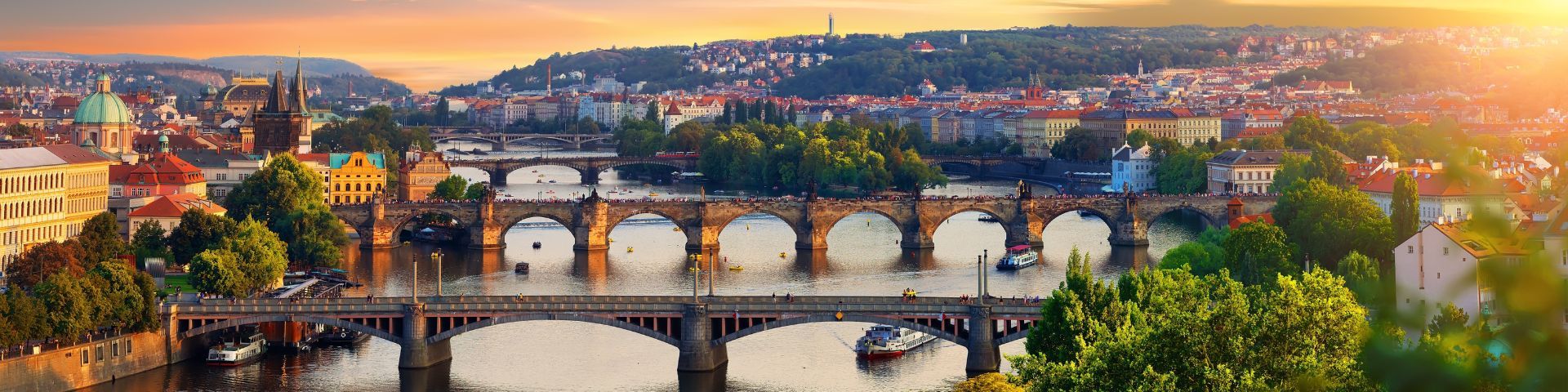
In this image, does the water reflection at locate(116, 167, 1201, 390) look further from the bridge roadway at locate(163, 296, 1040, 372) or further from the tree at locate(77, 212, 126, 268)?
the tree at locate(77, 212, 126, 268)

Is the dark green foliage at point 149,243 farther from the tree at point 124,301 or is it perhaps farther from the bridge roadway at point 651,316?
the tree at point 124,301

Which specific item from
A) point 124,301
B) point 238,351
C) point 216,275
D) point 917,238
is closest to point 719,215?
point 917,238

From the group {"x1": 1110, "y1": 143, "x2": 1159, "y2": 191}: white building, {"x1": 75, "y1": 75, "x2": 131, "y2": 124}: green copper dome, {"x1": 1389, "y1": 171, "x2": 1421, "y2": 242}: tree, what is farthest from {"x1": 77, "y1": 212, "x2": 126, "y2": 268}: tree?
{"x1": 1110, "y1": 143, "x2": 1159, "y2": 191}: white building

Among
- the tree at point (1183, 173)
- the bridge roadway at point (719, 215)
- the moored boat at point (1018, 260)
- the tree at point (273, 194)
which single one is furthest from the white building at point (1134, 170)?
the tree at point (273, 194)

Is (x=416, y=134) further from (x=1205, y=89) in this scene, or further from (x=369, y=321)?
(x=1205, y=89)

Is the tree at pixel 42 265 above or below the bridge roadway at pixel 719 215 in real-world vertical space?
below

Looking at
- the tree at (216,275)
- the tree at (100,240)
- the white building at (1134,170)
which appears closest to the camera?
the tree at (216,275)

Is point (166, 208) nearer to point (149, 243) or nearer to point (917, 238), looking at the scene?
point (149, 243)
